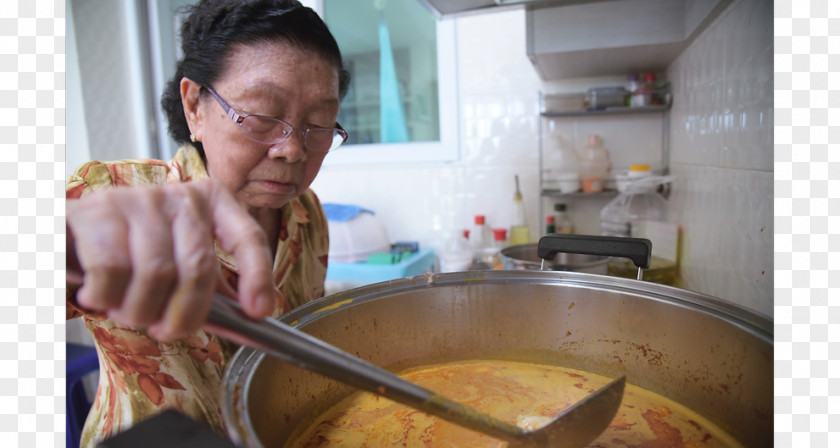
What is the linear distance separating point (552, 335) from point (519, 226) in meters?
1.36

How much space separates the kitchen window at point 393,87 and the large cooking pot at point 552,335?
62.1 inches

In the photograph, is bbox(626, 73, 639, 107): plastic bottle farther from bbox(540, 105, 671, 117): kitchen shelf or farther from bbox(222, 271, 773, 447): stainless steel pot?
bbox(222, 271, 773, 447): stainless steel pot

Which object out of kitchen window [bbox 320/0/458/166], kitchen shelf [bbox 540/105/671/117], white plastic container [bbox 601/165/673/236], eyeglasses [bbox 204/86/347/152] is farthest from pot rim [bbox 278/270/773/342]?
kitchen window [bbox 320/0/458/166]

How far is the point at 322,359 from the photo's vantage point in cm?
40

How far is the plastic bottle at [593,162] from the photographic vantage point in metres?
2.06

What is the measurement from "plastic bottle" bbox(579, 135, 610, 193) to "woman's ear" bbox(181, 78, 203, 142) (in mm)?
1595

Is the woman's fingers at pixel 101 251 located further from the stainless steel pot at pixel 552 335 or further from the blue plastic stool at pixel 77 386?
the blue plastic stool at pixel 77 386

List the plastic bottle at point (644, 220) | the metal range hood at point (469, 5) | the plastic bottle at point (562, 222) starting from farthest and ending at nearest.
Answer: the plastic bottle at point (562, 222), the plastic bottle at point (644, 220), the metal range hood at point (469, 5)

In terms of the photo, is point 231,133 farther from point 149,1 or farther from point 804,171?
point 149,1

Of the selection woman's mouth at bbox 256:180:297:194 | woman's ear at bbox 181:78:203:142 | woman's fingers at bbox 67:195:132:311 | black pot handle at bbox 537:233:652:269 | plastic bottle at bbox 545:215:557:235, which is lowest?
plastic bottle at bbox 545:215:557:235

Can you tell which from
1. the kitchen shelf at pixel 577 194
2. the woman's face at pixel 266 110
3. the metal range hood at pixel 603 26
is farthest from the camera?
the kitchen shelf at pixel 577 194

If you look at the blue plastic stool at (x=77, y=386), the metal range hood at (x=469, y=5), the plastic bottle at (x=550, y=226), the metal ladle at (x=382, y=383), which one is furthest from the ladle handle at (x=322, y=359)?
the blue plastic stool at (x=77, y=386)

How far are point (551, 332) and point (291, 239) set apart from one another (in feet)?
2.18

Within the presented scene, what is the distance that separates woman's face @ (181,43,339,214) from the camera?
2.89 ft
